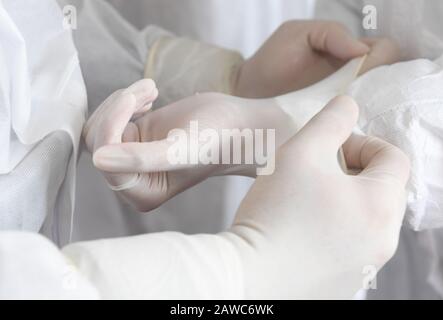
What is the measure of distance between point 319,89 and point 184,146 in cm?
14

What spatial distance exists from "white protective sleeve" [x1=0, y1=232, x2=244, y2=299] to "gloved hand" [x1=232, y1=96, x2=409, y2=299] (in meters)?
0.02

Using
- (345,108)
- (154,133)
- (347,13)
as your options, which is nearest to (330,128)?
(345,108)

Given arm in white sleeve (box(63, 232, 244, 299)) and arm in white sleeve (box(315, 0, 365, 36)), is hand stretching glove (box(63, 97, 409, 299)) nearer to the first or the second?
arm in white sleeve (box(63, 232, 244, 299))

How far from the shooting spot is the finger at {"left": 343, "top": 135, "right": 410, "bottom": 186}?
0.34m

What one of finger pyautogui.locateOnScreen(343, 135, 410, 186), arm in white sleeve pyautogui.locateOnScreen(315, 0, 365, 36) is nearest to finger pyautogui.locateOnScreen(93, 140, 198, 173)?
finger pyautogui.locateOnScreen(343, 135, 410, 186)

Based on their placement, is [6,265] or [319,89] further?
[319,89]

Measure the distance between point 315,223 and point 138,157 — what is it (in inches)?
3.8

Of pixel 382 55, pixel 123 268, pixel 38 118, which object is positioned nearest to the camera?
pixel 123 268

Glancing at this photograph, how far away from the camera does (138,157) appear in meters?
0.32

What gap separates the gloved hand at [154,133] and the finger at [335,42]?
10cm

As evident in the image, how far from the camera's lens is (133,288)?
267mm

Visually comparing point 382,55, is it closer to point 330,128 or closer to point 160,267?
point 330,128
